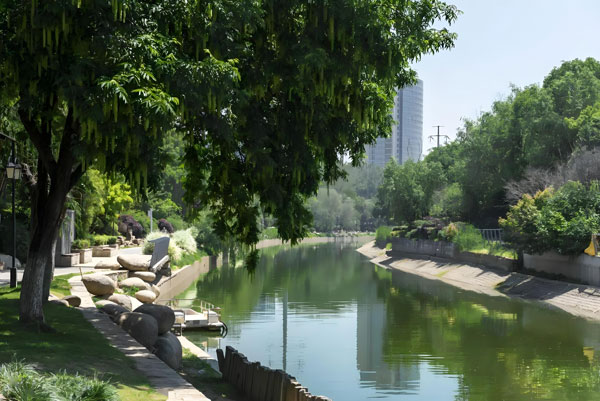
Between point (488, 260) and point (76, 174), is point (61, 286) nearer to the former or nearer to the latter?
point (76, 174)

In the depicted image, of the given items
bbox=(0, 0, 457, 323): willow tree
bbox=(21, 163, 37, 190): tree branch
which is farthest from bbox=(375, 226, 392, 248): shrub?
bbox=(0, 0, 457, 323): willow tree

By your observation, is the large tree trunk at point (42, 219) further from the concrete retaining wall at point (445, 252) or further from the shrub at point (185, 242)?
the concrete retaining wall at point (445, 252)

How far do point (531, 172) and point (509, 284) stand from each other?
518 inches

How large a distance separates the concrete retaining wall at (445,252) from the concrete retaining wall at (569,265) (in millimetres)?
3392

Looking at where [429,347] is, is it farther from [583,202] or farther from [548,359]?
[583,202]

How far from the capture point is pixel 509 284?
166 ft

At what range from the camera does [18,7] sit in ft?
48.6

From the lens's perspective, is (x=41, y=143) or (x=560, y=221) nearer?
(x=41, y=143)

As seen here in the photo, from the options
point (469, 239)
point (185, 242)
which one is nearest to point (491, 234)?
point (469, 239)

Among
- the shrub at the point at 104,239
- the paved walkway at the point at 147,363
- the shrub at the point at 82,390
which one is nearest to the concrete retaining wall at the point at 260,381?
the paved walkway at the point at 147,363

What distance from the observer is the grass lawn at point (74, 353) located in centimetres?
1294

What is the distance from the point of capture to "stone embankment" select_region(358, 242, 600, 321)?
40.7 metres

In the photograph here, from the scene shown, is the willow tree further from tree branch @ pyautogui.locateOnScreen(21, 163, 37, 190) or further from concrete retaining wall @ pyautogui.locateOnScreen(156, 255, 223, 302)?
concrete retaining wall @ pyautogui.locateOnScreen(156, 255, 223, 302)

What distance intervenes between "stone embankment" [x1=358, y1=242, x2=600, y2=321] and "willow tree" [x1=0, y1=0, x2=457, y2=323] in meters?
24.3
